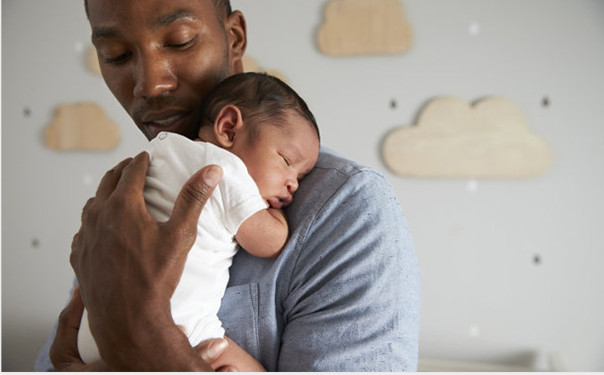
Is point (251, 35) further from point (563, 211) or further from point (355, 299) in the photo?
point (563, 211)

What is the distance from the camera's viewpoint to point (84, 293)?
0.43 m

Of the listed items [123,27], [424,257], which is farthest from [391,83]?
[123,27]

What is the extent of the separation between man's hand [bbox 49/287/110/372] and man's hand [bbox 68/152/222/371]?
105mm

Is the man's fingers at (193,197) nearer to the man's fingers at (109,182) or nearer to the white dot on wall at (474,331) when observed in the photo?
the man's fingers at (109,182)

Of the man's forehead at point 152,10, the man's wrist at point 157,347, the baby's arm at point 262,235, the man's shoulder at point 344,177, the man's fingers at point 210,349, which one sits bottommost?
the man's fingers at point 210,349

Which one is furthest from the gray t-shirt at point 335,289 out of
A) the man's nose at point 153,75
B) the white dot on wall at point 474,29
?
the white dot on wall at point 474,29

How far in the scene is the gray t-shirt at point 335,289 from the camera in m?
0.42

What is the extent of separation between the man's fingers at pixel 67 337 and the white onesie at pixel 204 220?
4 cm

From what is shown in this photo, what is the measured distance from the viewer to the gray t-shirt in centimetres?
42

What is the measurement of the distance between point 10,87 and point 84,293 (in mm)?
1266

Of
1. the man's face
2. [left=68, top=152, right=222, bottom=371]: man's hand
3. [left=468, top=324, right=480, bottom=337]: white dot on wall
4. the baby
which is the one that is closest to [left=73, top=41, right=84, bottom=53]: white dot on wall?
the man's face

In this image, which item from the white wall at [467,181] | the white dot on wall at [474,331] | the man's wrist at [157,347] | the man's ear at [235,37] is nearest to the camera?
the man's wrist at [157,347]

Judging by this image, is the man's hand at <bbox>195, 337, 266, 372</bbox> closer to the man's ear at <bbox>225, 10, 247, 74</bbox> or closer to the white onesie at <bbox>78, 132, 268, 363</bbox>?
the white onesie at <bbox>78, 132, 268, 363</bbox>

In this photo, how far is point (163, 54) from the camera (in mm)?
548
